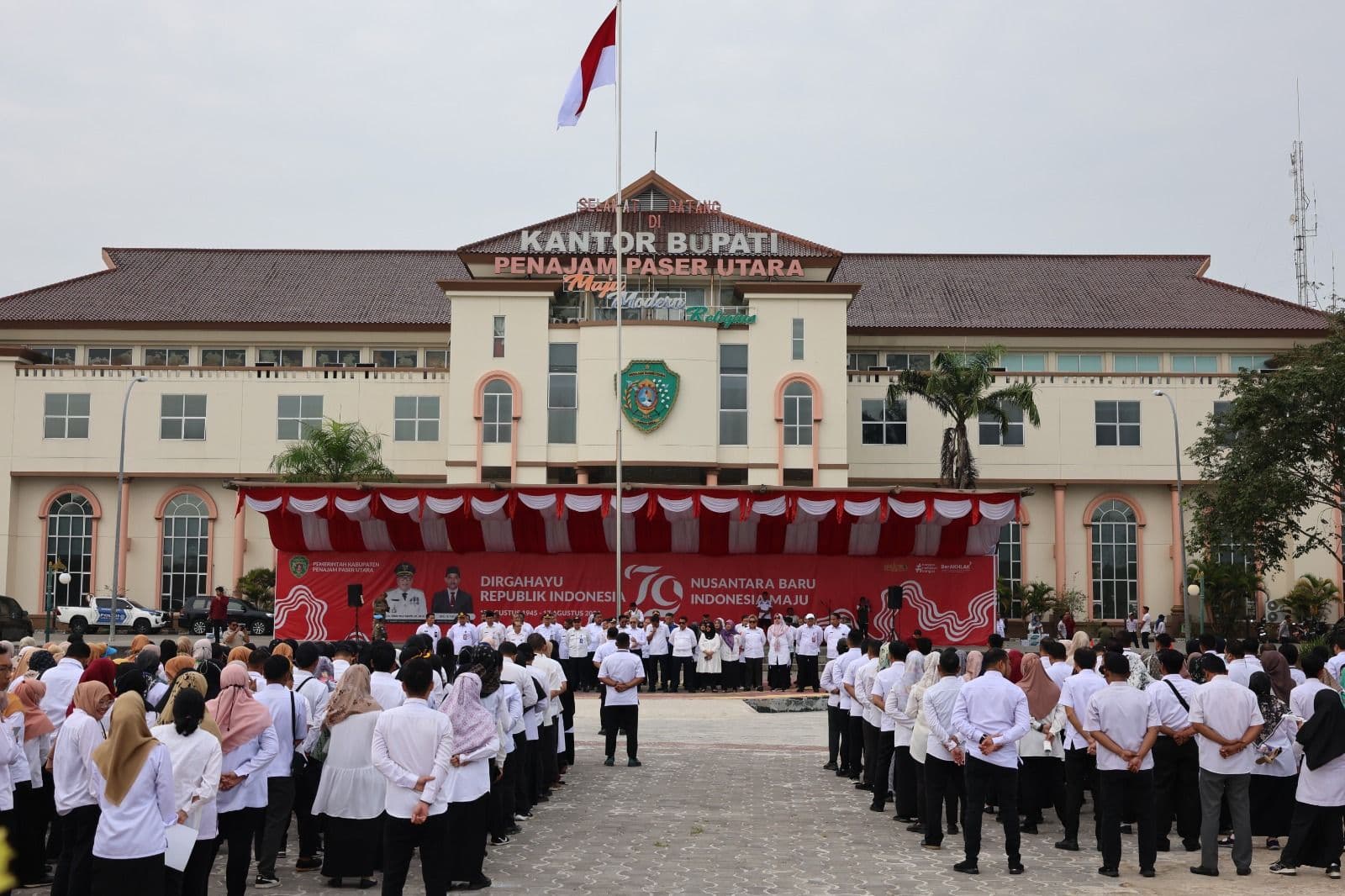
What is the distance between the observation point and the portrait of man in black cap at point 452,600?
32.1 m

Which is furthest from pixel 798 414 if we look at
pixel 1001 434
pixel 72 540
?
pixel 72 540

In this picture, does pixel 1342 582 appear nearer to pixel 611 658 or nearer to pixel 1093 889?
pixel 611 658

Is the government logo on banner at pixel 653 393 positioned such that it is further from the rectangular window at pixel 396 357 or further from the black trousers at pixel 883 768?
the black trousers at pixel 883 768

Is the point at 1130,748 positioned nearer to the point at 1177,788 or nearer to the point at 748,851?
the point at 1177,788

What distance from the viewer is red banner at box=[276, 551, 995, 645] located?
33.3 metres

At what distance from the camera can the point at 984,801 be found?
1032 centimetres

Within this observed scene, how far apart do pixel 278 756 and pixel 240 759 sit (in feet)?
2.77

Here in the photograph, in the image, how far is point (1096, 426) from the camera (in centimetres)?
4575

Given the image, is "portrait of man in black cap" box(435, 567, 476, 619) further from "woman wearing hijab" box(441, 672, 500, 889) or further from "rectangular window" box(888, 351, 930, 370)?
"woman wearing hijab" box(441, 672, 500, 889)

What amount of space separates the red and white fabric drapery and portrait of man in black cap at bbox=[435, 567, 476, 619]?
0.99 meters

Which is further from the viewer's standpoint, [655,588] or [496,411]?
[496,411]

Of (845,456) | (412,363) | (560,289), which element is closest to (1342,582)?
(845,456)

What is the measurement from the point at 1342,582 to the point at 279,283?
4035 cm

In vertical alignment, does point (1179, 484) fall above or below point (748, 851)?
above
